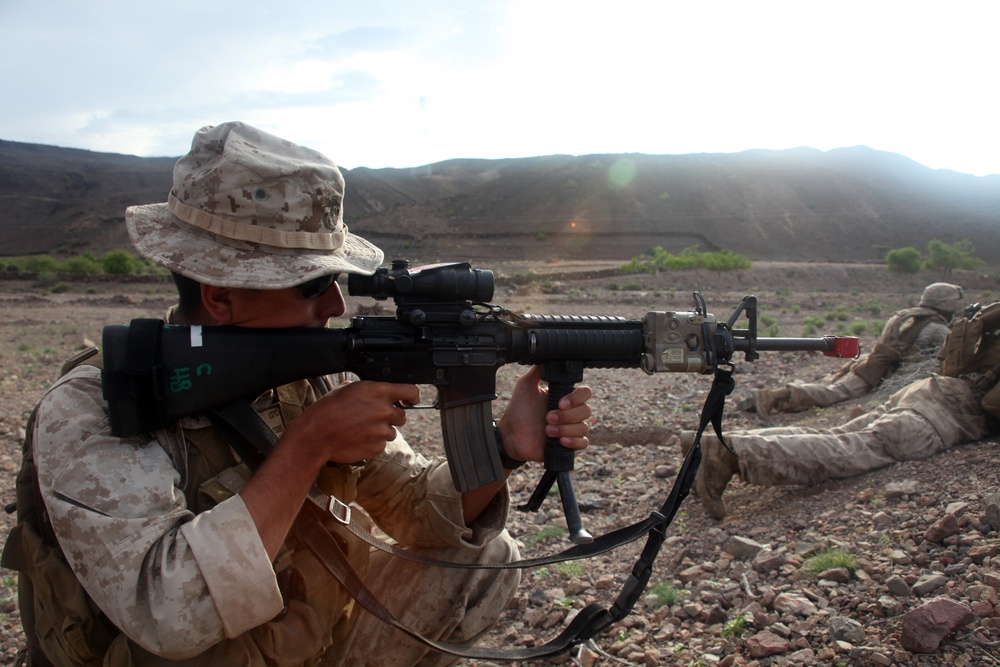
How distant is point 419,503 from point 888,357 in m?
6.30

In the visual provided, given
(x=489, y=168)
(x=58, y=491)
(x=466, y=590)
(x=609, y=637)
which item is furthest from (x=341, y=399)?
(x=489, y=168)

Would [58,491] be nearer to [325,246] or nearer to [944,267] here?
[325,246]

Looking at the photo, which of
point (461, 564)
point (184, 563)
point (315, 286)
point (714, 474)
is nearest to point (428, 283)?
point (315, 286)

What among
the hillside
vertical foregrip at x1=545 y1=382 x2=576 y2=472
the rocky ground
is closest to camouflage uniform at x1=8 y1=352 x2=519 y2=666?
vertical foregrip at x1=545 y1=382 x2=576 y2=472

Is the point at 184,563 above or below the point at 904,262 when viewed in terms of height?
above

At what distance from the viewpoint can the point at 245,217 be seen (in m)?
2.17

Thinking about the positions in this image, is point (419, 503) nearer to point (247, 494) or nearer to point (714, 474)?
point (247, 494)

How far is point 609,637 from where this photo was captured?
3.29 metres

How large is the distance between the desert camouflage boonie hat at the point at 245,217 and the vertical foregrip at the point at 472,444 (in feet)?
2.22

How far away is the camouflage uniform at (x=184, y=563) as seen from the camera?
1777 millimetres

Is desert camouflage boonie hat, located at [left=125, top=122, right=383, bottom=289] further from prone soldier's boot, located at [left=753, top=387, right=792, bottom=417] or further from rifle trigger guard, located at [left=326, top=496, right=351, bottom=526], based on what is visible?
prone soldier's boot, located at [left=753, top=387, right=792, bottom=417]

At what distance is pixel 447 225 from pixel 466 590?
5885 centimetres

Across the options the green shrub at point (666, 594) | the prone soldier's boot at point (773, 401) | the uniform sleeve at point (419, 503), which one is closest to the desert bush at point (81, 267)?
the prone soldier's boot at point (773, 401)

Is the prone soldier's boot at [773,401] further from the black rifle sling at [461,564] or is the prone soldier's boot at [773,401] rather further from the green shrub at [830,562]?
the black rifle sling at [461,564]
